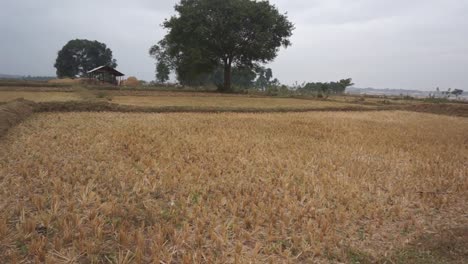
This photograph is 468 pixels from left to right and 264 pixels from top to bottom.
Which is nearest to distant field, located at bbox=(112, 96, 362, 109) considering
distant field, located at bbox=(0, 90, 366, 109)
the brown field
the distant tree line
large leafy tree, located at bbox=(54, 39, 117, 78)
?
distant field, located at bbox=(0, 90, 366, 109)

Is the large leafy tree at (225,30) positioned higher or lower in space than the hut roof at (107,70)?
higher

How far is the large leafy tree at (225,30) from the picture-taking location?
78.8 ft

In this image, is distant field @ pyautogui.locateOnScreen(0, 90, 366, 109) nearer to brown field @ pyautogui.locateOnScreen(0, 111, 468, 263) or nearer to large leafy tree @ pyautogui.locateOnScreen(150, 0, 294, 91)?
brown field @ pyautogui.locateOnScreen(0, 111, 468, 263)

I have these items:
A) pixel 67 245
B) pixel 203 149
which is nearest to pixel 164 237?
pixel 67 245

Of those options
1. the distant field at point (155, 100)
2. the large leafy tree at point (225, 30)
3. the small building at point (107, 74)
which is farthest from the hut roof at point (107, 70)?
the distant field at point (155, 100)

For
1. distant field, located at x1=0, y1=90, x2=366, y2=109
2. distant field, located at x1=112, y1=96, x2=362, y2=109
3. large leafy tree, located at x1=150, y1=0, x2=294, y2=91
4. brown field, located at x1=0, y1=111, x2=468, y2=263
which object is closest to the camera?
brown field, located at x1=0, y1=111, x2=468, y2=263

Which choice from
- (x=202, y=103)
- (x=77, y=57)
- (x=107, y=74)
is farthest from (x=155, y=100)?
(x=77, y=57)

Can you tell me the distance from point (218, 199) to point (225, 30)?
2296 centimetres

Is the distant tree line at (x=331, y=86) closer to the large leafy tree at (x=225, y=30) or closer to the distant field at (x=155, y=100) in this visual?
the large leafy tree at (x=225, y=30)

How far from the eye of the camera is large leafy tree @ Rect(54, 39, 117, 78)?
58688 millimetres

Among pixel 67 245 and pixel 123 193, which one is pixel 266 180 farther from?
pixel 67 245

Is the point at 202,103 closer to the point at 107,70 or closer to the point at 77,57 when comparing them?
the point at 107,70

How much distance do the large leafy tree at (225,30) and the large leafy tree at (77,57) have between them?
41.1 metres

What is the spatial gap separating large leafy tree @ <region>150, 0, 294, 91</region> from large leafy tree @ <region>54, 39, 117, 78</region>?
41137mm
